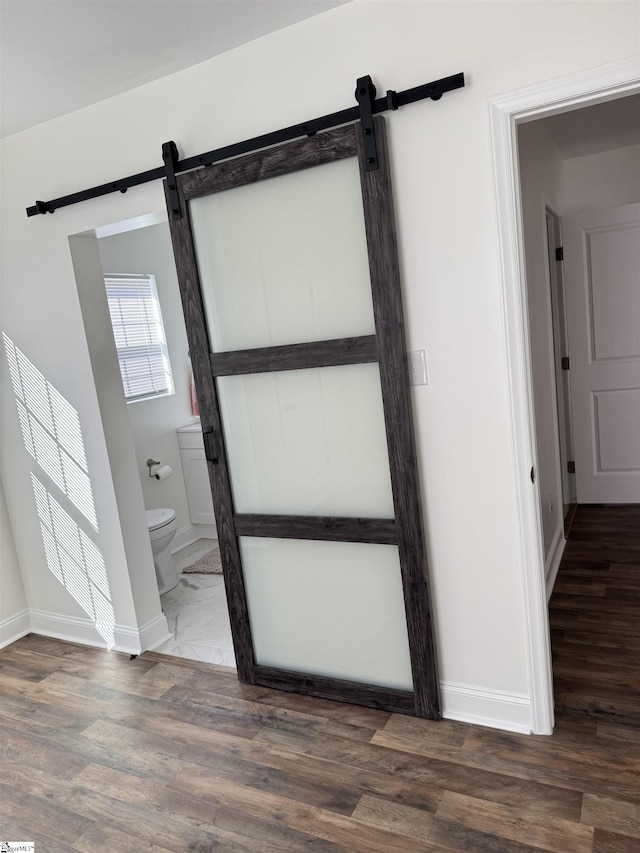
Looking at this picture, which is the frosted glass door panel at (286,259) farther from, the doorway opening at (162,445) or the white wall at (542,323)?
the white wall at (542,323)

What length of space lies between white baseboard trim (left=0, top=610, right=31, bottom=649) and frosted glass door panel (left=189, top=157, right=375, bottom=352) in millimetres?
2157

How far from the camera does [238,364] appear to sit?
256 centimetres

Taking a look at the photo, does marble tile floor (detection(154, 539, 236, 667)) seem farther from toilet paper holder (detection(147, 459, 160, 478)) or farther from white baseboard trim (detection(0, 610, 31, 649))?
white baseboard trim (detection(0, 610, 31, 649))

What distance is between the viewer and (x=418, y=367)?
2.26m

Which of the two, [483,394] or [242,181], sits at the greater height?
[242,181]

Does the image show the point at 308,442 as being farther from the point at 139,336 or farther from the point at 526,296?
the point at 139,336

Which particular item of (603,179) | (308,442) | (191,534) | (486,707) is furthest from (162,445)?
(603,179)

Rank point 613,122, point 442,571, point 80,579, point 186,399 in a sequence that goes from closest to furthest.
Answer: point 442,571
point 80,579
point 613,122
point 186,399

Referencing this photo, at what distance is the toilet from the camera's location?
3.82 m

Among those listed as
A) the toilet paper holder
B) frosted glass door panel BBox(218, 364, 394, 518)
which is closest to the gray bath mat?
the toilet paper holder

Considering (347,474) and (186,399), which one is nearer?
(347,474)

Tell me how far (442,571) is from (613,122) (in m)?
3.12

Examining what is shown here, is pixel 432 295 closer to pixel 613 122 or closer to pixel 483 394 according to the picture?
pixel 483 394

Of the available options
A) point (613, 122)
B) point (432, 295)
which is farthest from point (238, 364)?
point (613, 122)
